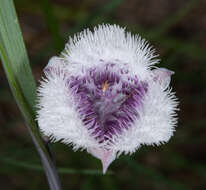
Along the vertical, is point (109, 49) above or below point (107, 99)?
above

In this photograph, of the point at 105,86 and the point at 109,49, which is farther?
the point at 105,86

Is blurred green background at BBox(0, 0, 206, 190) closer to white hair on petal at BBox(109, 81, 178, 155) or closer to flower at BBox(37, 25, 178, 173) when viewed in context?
flower at BBox(37, 25, 178, 173)

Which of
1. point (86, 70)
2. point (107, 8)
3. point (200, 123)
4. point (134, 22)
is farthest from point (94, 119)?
point (134, 22)

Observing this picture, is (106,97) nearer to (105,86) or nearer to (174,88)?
(105,86)

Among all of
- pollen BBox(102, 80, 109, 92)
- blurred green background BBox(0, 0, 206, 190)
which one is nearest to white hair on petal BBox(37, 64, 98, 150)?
pollen BBox(102, 80, 109, 92)

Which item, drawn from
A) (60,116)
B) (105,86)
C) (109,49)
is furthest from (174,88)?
(60,116)

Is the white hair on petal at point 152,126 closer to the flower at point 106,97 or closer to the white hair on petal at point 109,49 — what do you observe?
the flower at point 106,97

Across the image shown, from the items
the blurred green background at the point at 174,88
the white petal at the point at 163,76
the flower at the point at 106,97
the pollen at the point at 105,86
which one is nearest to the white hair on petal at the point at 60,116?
the flower at the point at 106,97
